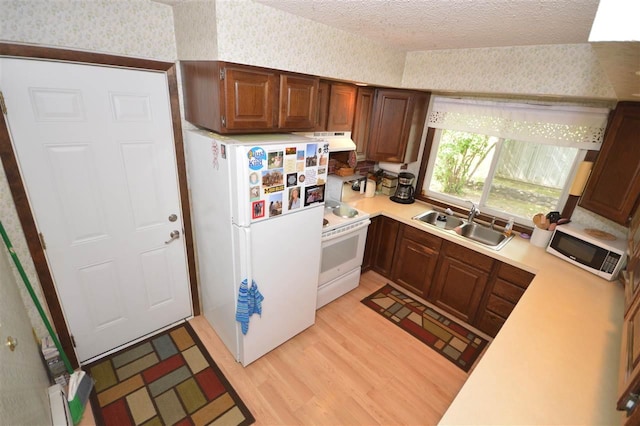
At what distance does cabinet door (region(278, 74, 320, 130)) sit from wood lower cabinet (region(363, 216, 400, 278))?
142cm

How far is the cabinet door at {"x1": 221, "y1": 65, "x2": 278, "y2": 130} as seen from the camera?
170 centimetres

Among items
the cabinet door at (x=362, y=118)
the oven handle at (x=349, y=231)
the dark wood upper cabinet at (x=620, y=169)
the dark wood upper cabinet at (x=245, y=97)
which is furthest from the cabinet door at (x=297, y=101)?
the dark wood upper cabinet at (x=620, y=169)

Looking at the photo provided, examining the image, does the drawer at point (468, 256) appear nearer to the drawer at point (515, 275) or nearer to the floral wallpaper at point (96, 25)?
the drawer at point (515, 275)

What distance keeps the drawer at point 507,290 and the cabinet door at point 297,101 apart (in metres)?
2.09

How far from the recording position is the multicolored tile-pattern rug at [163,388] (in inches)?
73.9

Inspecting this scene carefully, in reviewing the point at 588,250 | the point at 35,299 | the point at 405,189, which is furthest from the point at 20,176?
the point at 588,250

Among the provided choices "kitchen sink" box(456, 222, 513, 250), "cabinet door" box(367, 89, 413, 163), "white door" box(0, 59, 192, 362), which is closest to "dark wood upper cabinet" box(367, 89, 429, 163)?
"cabinet door" box(367, 89, 413, 163)

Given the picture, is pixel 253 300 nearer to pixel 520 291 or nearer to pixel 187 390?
pixel 187 390

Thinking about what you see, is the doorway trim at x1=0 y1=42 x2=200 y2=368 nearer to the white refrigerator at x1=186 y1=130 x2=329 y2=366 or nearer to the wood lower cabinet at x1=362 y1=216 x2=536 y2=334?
the white refrigerator at x1=186 y1=130 x2=329 y2=366

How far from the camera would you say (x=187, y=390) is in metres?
2.04

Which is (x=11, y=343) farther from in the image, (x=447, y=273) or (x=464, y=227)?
(x=464, y=227)

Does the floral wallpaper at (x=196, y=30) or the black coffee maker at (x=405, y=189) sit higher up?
the floral wallpaper at (x=196, y=30)

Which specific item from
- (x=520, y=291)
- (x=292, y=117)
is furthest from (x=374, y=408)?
(x=292, y=117)

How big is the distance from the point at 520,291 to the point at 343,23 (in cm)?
248
